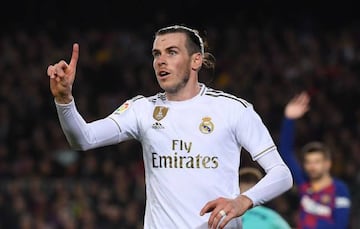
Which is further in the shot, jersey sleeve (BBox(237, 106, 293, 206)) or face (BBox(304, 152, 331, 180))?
face (BBox(304, 152, 331, 180))

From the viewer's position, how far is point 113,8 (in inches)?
726

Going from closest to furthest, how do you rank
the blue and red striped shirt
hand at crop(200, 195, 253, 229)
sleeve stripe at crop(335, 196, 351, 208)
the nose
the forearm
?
hand at crop(200, 195, 253, 229) → the forearm → the nose → the blue and red striped shirt → sleeve stripe at crop(335, 196, 351, 208)

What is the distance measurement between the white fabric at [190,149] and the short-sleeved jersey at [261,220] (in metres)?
1.10

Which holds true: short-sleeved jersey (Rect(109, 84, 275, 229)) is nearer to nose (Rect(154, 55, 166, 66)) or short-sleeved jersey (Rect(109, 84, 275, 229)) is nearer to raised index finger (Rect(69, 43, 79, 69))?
nose (Rect(154, 55, 166, 66))

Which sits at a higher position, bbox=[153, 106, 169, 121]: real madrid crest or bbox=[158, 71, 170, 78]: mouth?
bbox=[158, 71, 170, 78]: mouth

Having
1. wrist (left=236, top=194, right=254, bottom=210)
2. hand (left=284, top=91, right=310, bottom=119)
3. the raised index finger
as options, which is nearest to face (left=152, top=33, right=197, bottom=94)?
the raised index finger

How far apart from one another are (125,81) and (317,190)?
780cm

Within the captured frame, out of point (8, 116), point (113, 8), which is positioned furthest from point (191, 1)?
point (8, 116)

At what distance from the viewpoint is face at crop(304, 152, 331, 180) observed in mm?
7836

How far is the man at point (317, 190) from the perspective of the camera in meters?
7.57

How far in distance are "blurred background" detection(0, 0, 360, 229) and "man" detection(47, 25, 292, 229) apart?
618 cm

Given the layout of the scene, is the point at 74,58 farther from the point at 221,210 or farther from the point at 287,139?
the point at 287,139

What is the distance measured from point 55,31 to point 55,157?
424cm

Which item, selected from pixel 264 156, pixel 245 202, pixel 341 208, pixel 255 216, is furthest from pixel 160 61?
pixel 341 208
